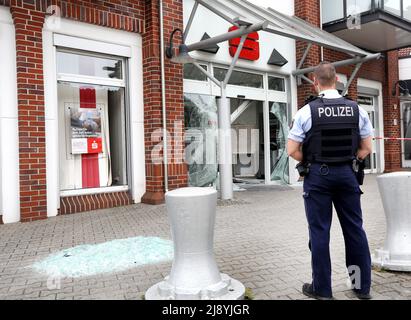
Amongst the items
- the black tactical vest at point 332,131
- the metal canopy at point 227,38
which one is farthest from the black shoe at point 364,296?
the metal canopy at point 227,38

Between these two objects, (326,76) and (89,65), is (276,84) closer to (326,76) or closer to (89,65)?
(89,65)

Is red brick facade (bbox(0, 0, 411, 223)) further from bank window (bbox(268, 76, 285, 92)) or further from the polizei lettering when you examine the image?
the polizei lettering

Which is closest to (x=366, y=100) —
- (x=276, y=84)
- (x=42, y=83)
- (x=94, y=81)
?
(x=276, y=84)

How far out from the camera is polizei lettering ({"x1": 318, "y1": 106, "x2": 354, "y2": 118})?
321 cm

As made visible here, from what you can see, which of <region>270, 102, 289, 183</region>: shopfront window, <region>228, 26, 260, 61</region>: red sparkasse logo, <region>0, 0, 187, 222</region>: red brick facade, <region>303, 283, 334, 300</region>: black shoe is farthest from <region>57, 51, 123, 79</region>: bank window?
<region>303, 283, 334, 300</region>: black shoe

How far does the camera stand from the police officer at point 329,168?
10.6ft

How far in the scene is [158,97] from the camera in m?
8.22

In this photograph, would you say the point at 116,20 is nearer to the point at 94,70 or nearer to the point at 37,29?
the point at 94,70

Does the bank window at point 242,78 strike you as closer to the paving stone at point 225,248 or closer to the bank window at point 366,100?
the paving stone at point 225,248

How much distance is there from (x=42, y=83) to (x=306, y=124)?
4991 mm

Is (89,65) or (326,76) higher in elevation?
(89,65)

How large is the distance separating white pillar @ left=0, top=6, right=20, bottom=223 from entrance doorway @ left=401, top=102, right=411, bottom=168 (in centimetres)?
1440

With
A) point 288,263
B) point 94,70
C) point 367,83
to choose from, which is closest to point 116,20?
A: point 94,70

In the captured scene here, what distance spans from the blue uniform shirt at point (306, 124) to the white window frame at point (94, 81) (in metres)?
4.93
